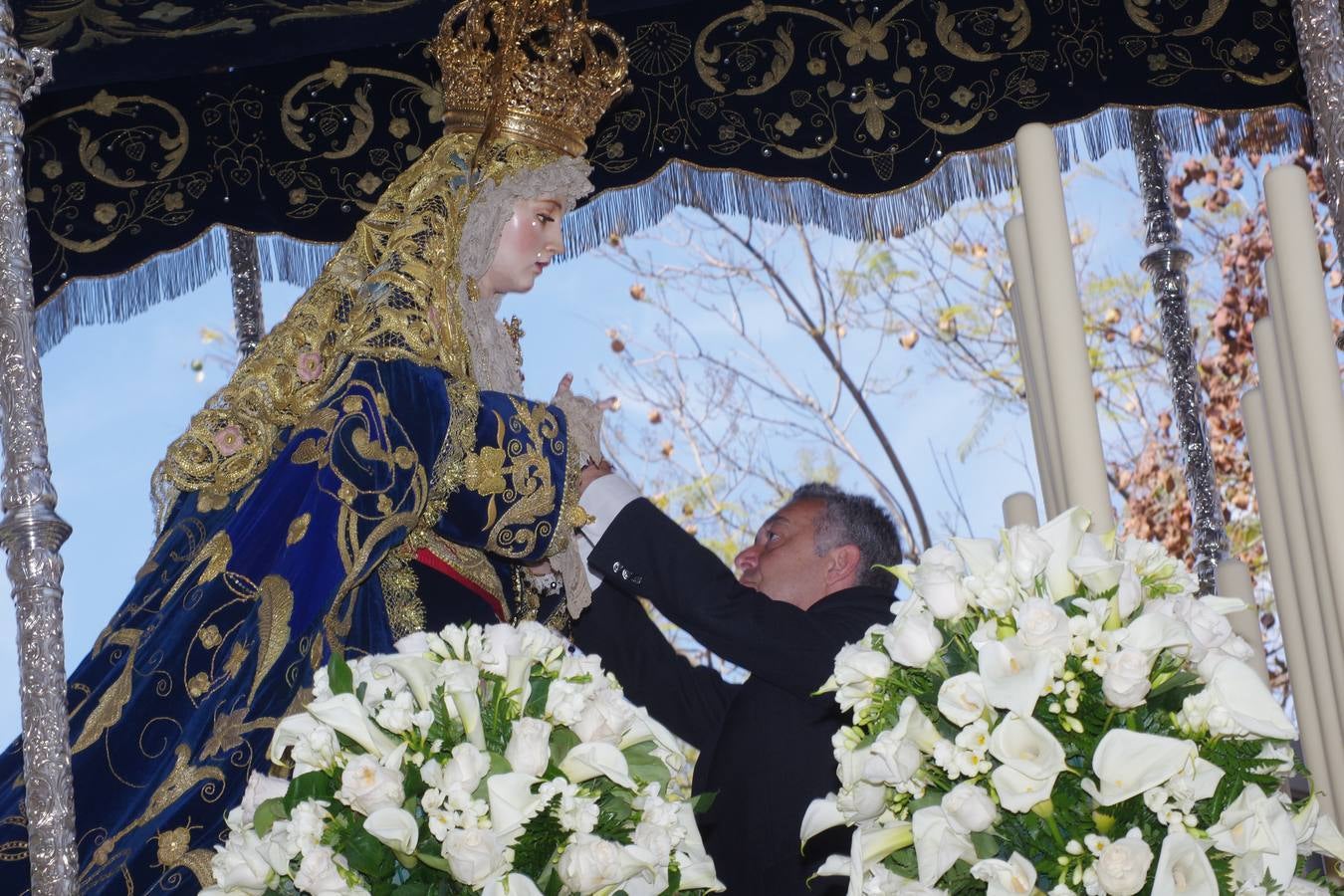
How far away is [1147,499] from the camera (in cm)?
669

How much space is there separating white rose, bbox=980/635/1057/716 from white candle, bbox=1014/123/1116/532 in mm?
254

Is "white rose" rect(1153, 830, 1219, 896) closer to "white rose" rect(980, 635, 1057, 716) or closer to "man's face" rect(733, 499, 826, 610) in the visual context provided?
"white rose" rect(980, 635, 1057, 716)

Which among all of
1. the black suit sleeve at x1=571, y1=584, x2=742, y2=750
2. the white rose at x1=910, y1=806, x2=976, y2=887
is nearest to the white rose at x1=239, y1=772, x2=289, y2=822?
the white rose at x1=910, y1=806, x2=976, y2=887

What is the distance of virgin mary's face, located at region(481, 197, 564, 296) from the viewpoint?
331 cm

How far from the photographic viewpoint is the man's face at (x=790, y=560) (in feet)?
11.4

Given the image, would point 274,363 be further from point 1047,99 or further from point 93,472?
point 93,472

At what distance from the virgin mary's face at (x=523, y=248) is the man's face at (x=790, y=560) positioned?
637 mm

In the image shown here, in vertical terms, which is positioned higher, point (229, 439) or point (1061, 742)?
point (229, 439)

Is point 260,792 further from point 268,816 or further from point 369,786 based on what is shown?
point 369,786

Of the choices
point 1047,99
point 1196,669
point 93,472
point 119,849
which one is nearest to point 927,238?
point 1047,99

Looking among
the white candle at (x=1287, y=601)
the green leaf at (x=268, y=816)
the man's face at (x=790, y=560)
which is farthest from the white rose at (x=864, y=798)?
the man's face at (x=790, y=560)

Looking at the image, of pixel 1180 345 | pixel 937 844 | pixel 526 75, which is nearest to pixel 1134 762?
pixel 937 844

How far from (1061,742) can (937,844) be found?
0.14 metres

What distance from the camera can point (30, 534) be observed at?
2.62 m
